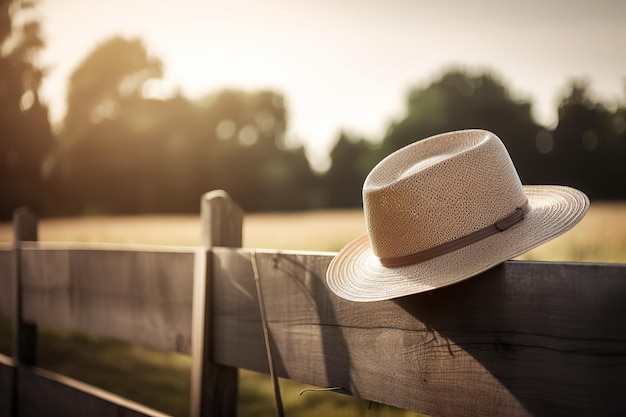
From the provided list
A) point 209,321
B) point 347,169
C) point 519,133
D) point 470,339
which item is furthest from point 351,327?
point 519,133

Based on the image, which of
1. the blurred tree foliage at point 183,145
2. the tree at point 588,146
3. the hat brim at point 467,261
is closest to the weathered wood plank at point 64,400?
the hat brim at point 467,261

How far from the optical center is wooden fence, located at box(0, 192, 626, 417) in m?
1.11

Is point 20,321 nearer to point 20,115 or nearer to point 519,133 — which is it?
point 20,115

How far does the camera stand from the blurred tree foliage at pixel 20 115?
617 inches

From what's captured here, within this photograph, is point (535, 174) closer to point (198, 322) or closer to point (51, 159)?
point (51, 159)

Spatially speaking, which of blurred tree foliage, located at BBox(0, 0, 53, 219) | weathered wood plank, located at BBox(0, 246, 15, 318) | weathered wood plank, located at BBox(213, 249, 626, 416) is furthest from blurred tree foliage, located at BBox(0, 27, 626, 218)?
weathered wood plank, located at BBox(213, 249, 626, 416)

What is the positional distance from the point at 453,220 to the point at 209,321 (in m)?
0.98

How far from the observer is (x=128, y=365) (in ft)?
17.9

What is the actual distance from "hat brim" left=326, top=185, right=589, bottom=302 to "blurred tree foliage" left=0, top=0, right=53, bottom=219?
15.9m

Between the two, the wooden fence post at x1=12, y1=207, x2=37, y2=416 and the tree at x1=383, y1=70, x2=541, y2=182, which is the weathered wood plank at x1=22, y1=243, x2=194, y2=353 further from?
the tree at x1=383, y1=70, x2=541, y2=182

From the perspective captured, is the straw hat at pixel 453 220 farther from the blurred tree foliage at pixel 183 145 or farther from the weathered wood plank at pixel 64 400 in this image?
the blurred tree foliage at pixel 183 145

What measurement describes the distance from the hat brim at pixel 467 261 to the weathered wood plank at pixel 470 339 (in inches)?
1.9

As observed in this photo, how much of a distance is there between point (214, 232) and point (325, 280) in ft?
1.91

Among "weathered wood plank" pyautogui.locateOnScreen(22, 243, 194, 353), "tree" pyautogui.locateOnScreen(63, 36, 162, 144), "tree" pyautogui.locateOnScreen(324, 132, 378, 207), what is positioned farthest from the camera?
"tree" pyautogui.locateOnScreen(324, 132, 378, 207)
